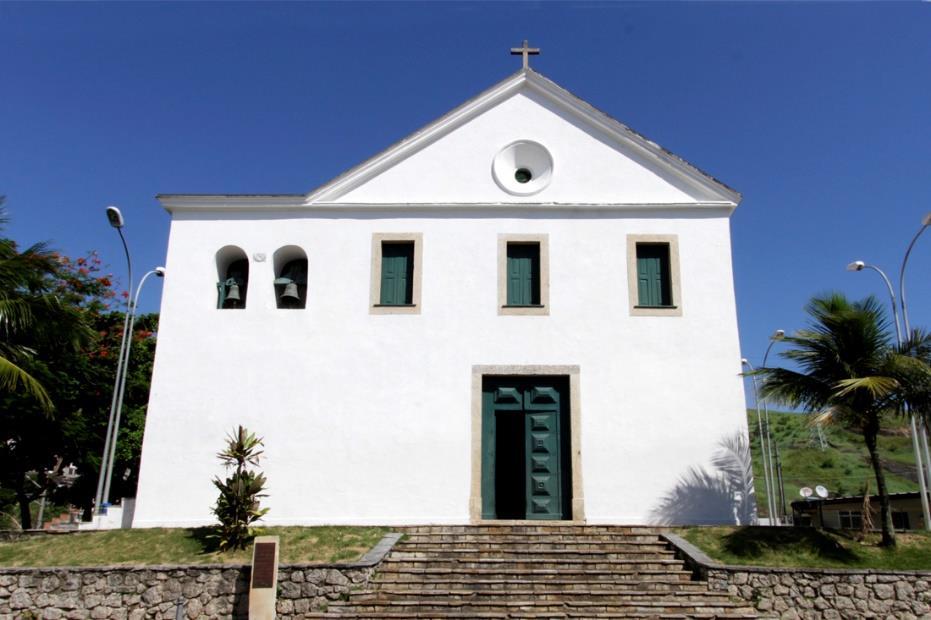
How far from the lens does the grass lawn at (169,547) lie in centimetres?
1220

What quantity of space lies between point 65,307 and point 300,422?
489 centimetres

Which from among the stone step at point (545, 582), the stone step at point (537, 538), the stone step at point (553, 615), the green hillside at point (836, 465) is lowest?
the stone step at point (553, 615)

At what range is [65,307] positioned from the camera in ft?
45.7

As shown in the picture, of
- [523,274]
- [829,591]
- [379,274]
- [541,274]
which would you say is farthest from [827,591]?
[379,274]

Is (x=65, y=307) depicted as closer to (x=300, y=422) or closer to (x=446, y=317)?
(x=300, y=422)

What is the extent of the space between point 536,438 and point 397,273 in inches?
179

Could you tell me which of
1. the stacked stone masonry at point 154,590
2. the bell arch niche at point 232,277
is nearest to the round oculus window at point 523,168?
the bell arch niche at point 232,277

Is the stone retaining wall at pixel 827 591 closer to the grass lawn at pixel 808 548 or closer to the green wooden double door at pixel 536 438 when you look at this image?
the grass lawn at pixel 808 548

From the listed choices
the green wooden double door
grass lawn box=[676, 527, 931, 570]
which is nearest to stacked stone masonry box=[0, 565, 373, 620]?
the green wooden double door

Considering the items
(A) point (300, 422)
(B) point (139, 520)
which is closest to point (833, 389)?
(A) point (300, 422)

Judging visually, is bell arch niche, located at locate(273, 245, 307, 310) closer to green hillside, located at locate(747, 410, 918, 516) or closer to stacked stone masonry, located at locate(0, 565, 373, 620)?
stacked stone masonry, located at locate(0, 565, 373, 620)

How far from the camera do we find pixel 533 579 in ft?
37.1

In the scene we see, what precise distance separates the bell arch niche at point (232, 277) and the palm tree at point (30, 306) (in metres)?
2.80

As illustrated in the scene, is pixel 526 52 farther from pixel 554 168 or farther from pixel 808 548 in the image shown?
pixel 808 548
